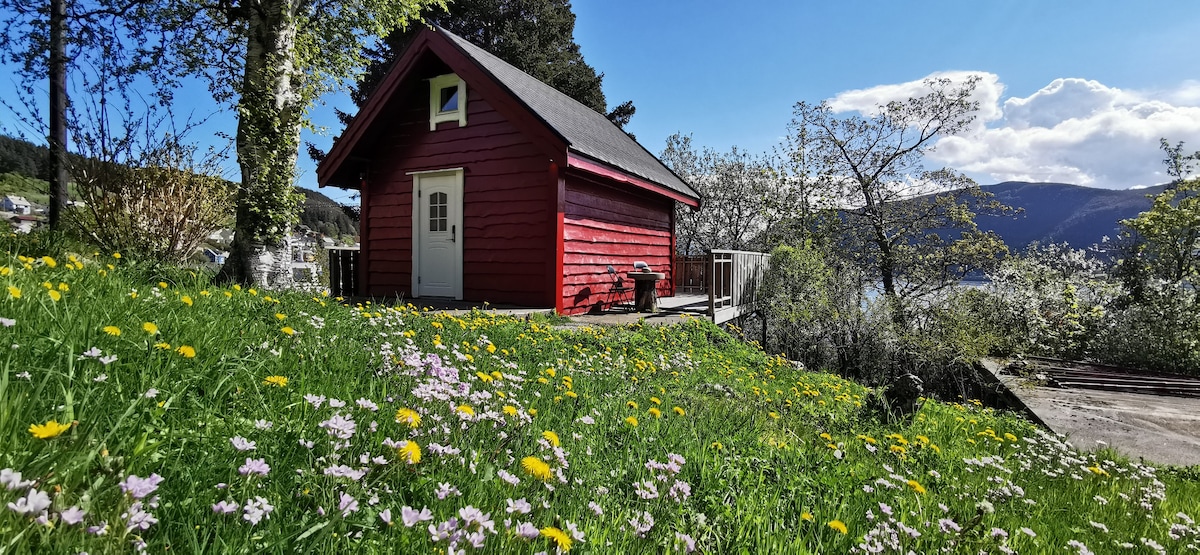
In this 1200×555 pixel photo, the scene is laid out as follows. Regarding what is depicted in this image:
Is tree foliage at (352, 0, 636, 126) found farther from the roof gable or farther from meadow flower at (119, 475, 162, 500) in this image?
meadow flower at (119, 475, 162, 500)

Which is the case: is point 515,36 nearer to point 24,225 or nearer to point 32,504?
point 24,225

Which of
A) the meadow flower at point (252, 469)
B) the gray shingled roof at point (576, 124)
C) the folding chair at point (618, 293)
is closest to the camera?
the meadow flower at point (252, 469)

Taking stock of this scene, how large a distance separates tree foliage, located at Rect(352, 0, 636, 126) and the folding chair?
12.8 m

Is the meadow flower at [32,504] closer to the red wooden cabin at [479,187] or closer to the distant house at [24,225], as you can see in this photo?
the red wooden cabin at [479,187]

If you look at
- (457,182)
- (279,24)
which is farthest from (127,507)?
(457,182)

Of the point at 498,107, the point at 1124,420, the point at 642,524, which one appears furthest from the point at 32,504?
the point at 1124,420

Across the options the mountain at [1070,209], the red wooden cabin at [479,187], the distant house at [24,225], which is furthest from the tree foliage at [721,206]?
the mountain at [1070,209]

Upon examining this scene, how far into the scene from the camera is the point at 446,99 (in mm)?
9781

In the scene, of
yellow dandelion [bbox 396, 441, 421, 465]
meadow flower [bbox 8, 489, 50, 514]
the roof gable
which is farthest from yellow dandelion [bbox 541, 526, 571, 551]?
the roof gable

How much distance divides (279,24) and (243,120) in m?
1.38

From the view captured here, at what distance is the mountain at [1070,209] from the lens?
7956 cm

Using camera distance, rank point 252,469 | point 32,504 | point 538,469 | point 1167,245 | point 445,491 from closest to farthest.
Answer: point 32,504
point 252,469
point 445,491
point 538,469
point 1167,245

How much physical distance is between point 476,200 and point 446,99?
212 cm

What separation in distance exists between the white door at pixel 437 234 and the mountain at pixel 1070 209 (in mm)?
84357
